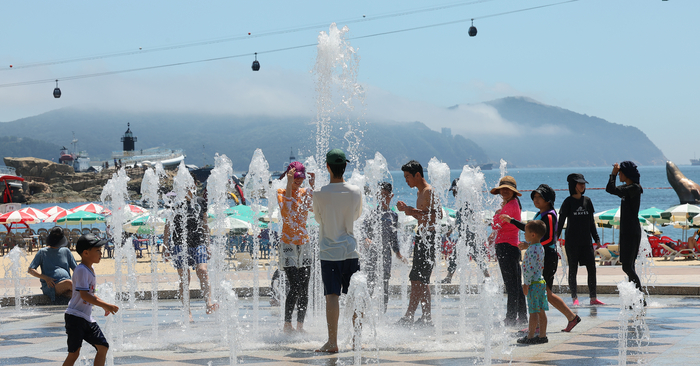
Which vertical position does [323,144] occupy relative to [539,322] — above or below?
above

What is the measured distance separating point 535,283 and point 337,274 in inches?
71.3

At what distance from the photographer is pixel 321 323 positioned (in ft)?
24.9

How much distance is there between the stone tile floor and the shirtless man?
1.11 ft

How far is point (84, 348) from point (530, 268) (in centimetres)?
405

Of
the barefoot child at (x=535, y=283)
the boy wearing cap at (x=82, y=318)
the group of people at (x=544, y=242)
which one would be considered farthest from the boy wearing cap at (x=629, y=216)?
the boy wearing cap at (x=82, y=318)

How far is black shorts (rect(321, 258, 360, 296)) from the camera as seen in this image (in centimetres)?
579

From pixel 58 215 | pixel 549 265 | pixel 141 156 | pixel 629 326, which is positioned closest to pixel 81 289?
pixel 549 265

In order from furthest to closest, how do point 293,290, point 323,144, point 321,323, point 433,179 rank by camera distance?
point 323,144, point 433,179, point 321,323, point 293,290

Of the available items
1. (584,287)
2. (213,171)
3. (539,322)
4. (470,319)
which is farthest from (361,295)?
(584,287)

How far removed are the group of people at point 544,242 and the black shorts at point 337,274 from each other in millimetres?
1629

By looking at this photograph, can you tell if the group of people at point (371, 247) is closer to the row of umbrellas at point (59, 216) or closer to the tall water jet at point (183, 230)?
the tall water jet at point (183, 230)

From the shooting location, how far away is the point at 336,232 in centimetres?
581

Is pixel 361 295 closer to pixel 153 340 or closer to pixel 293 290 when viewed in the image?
pixel 293 290

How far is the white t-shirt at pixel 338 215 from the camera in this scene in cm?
579
